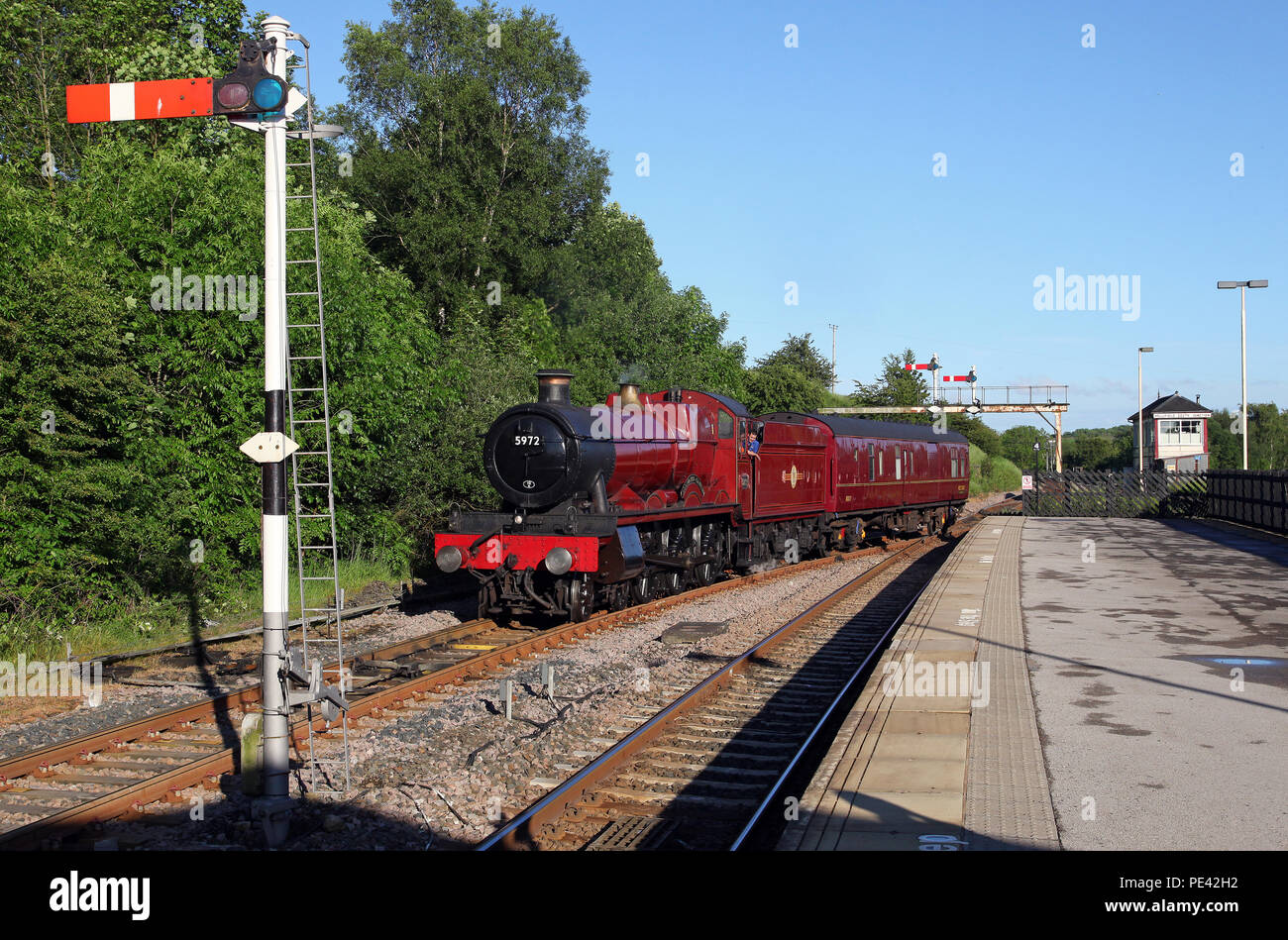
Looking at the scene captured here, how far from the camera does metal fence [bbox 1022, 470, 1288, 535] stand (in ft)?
109

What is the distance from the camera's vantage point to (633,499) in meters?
15.6

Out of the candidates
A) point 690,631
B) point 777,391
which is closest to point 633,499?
point 690,631

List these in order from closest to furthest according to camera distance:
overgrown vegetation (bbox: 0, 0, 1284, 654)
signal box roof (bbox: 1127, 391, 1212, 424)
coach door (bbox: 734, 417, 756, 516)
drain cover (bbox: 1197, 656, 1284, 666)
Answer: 1. drain cover (bbox: 1197, 656, 1284, 666)
2. overgrown vegetation (bbox: 0, 0, 1284, 654)
3. coach door (bbox: 734, 417, 756, 516)
4. signal box roof (bbox: 1127, 391, 1212, 424)

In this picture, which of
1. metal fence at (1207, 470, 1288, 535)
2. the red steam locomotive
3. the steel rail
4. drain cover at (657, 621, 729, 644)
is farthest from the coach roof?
the steel rail

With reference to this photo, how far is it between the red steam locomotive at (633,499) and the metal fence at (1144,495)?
53.7 feet

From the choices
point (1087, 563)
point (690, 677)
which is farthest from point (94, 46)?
point (1087, 563)

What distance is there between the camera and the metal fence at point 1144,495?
109 feet

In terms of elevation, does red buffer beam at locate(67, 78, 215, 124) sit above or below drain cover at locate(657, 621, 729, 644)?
above

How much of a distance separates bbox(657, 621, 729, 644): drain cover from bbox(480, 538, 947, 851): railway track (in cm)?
89

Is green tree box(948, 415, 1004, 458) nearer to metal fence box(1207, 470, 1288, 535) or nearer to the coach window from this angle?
metal fence box(1207, 470, 1288, 535)

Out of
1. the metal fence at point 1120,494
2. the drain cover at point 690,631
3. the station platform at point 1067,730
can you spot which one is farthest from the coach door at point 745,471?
the metal fence at point 1120,494

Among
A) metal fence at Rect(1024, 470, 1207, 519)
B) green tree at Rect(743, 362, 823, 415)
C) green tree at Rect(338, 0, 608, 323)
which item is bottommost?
metal fence at Rect(1024, 470, 1207, 519)

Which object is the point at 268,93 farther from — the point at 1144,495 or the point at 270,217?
the point at 1144,495

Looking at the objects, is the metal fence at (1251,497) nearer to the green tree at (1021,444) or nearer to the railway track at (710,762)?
the railway track at (710,762)
